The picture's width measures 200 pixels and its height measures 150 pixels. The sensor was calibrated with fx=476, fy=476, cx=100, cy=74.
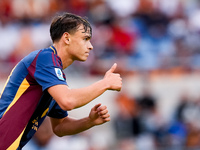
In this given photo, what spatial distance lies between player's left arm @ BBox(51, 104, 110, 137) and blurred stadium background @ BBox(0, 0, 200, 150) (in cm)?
406

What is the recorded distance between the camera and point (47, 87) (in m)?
4.27

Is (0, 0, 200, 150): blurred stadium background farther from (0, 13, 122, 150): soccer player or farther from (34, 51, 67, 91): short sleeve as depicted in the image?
Answer: (34, 51, 67, 91): short sleeve

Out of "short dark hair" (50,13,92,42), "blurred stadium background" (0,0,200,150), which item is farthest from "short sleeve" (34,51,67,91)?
"blurred stadium background" (0,0,200,150)

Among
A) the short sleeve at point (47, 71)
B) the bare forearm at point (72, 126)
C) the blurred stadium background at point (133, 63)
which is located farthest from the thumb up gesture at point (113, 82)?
the blurred stadium background at point (133, 63)

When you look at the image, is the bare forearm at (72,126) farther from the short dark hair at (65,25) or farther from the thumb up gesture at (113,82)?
the short dark hair at (65,25)

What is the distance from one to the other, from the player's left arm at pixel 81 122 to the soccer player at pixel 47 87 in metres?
0.01

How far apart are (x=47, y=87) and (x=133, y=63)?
6.77m

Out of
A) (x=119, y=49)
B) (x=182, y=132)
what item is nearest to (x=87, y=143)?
(x=182, y=132)

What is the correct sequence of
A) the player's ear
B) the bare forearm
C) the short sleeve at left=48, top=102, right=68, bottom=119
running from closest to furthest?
1. the player's ear
2. the bare forearm
3. the short sleeve at left=48, top=102, right=68, bottom=119

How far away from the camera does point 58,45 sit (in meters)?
4.67

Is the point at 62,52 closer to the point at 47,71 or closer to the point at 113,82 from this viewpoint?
the point at 47,71

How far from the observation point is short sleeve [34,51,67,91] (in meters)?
4.29

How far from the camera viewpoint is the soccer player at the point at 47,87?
13.9 ft

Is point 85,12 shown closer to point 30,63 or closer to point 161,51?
point 161,51
